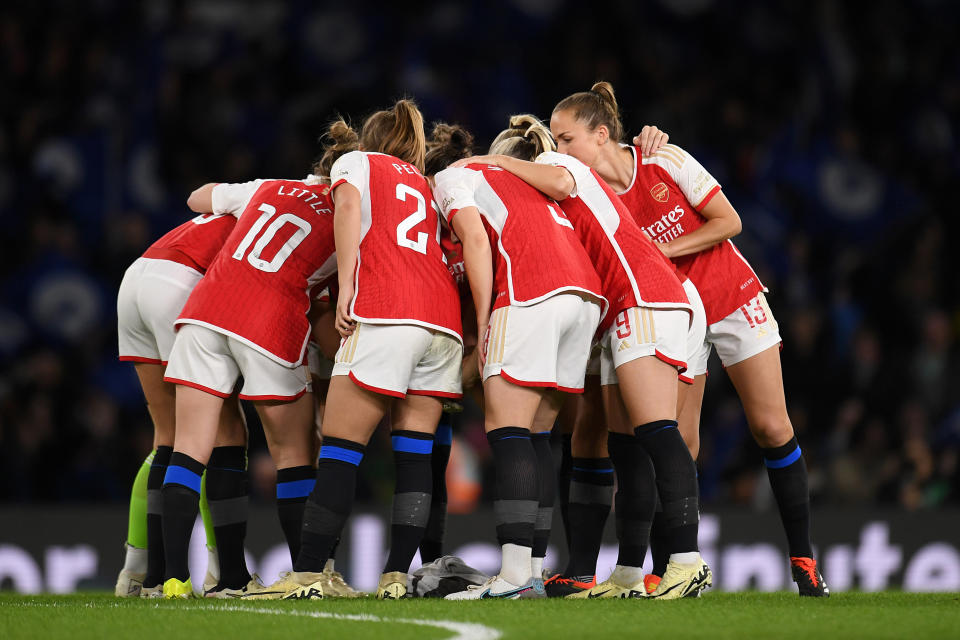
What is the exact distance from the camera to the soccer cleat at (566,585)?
4395 millimetres

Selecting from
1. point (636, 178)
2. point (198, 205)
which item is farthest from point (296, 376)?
point (636, 178)

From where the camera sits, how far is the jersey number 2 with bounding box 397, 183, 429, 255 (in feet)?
13.7

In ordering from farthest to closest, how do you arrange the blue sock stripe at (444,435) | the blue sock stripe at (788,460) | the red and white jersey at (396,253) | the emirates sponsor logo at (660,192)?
the blue sock stripe at (444,435) < the emirates sponsor logo at (660,192) < the blue sock stripe at (788,460) < the red and white jersey at (396,253)

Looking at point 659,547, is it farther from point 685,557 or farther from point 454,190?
point 454,190

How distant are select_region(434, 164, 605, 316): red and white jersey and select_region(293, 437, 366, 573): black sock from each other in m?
0.77

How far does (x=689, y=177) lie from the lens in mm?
4602

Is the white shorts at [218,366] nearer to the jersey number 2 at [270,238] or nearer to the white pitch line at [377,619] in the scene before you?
the jersey number 2 at [270,238]

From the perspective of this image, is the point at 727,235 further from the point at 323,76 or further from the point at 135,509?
the point at 323,76

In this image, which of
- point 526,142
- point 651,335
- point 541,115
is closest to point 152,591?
point 651,335

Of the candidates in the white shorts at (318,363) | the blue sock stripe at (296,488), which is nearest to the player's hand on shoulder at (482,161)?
the white shorts at (318,363)

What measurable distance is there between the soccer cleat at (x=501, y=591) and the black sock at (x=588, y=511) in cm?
41

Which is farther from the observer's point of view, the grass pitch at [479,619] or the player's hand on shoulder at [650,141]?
the player's hand on shoulder at [650,141]

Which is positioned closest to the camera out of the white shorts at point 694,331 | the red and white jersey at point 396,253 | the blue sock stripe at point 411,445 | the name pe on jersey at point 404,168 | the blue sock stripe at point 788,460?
the red and white jersey at point 396,253

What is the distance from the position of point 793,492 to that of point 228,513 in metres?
2.28
